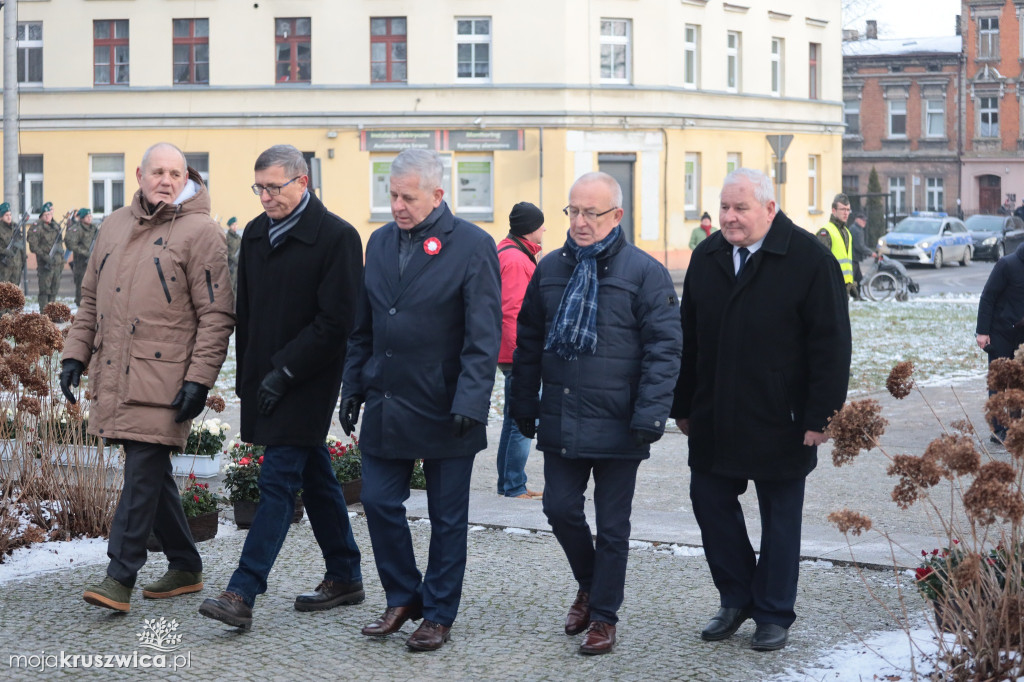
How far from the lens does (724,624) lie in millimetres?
5738

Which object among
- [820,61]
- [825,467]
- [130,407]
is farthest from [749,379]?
[820,61]

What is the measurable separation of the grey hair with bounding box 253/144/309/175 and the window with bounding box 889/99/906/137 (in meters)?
67.9

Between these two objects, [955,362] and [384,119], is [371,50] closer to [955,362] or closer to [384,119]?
[384,119]

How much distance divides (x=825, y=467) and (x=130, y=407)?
19.4 feet

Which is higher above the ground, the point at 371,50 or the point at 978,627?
the point at 371,50

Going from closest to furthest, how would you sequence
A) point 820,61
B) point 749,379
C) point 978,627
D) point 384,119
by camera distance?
point 978,627 → point 749,379 → point 384,119 → point 820,61

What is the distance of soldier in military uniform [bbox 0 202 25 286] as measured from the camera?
2459cm

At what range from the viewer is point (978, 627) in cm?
474

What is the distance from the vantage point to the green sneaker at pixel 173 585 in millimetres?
6309

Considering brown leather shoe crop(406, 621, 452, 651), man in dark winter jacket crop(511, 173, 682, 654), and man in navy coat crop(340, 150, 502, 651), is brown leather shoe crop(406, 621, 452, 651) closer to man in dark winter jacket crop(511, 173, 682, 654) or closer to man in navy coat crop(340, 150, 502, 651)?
man in navy coat crop(340, 150, 502, 651)

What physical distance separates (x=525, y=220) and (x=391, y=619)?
346 centimetres

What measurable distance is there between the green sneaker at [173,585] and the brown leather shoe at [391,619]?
1.00 meters

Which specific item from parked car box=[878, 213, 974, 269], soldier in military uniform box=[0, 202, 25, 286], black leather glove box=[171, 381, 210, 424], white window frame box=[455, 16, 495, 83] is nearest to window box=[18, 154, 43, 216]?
white window frame box=[455, 16, 495, 83]

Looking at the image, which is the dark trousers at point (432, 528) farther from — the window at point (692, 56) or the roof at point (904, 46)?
the roof at point (904, 46)
